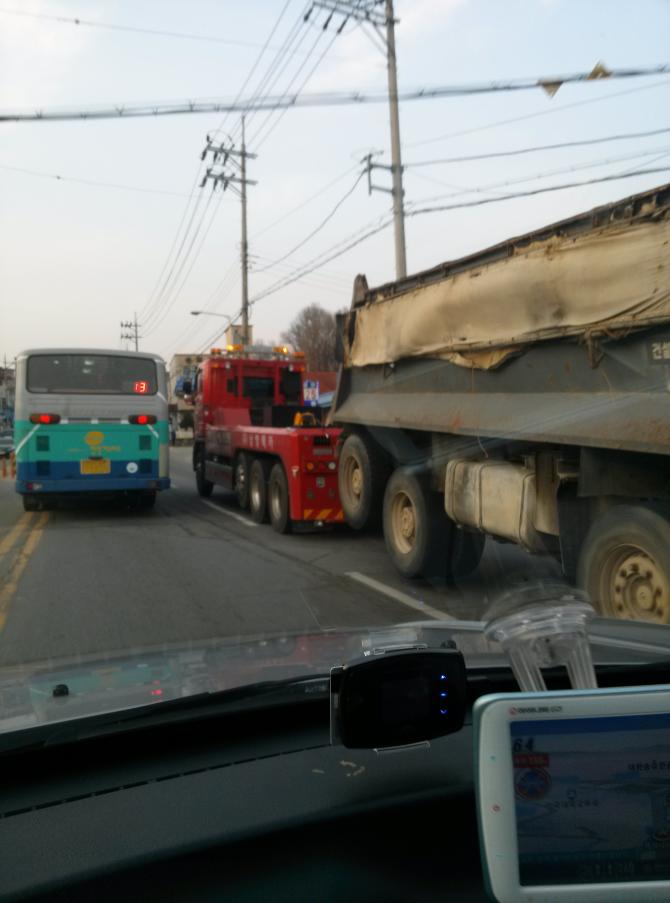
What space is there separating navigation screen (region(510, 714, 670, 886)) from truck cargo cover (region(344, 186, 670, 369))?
152 inches

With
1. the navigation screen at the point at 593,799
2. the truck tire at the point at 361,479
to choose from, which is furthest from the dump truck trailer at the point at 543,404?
the navigation screen at the point at 593,799

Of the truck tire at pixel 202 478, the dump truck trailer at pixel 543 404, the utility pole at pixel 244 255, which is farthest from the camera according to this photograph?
the utility pole at pixel 244 255

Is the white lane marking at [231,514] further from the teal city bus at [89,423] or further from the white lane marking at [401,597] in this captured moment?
the white lane marking at [401,597]

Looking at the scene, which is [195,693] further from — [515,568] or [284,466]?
[284,466]

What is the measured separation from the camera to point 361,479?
961 centimetres

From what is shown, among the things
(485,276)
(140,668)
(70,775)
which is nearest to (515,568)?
(485,276)

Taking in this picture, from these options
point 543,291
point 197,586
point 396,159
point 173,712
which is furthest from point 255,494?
point 173,712

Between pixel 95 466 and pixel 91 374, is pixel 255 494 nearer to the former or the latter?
pixel 95 466

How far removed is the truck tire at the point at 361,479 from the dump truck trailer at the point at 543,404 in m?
0.20

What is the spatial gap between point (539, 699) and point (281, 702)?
1209 mm

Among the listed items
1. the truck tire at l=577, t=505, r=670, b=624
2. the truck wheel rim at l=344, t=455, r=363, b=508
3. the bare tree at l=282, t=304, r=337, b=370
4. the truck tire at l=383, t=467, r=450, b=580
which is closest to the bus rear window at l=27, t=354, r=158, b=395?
the truck wheel rim at l=344, t=455, r=363, b=508

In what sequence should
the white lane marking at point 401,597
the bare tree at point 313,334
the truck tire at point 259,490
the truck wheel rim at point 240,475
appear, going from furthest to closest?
the bare tree at point 313,334
the truck wheel rim at point 240,475
the truck tire at point 259,490
the white lane marking at point 401,597

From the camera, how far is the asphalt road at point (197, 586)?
631 cm

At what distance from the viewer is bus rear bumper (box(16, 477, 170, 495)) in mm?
13414
